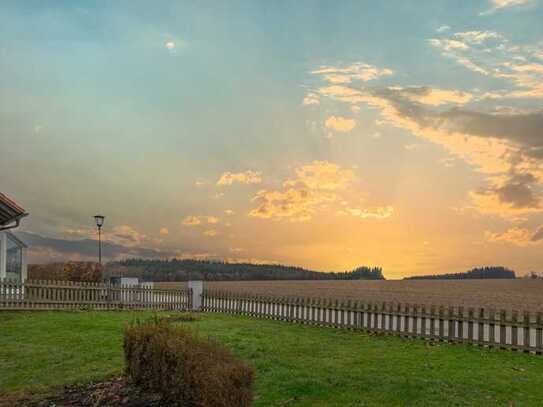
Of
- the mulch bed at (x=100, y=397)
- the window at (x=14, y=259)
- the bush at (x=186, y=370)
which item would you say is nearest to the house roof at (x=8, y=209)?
the mulch bed at (x=100, y=397)

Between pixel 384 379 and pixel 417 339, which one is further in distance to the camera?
pixel 417 339

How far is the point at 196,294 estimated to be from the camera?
2927 centimetres

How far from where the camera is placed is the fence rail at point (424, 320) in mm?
14883

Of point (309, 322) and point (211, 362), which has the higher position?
point (211, 362)

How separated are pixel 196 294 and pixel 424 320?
15.4m

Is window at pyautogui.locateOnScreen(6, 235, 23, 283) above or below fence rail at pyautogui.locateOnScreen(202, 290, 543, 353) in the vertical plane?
above

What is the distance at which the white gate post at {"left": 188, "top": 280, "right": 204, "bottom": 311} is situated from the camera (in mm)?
29031

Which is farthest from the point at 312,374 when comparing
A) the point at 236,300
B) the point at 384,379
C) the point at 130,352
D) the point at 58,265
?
the point at 58,265

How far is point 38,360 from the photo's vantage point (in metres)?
11.9

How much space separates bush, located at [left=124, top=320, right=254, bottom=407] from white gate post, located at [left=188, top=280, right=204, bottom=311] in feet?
69.2

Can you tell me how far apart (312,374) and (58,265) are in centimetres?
3208

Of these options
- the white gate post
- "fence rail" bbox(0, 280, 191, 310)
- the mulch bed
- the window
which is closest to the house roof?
the mulch bed

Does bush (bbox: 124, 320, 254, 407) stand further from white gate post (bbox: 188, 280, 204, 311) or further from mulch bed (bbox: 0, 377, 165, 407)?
white gate post (bbox: 188, 280, 204, 311)

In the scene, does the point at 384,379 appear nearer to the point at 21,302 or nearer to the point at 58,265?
the point at 21,302
